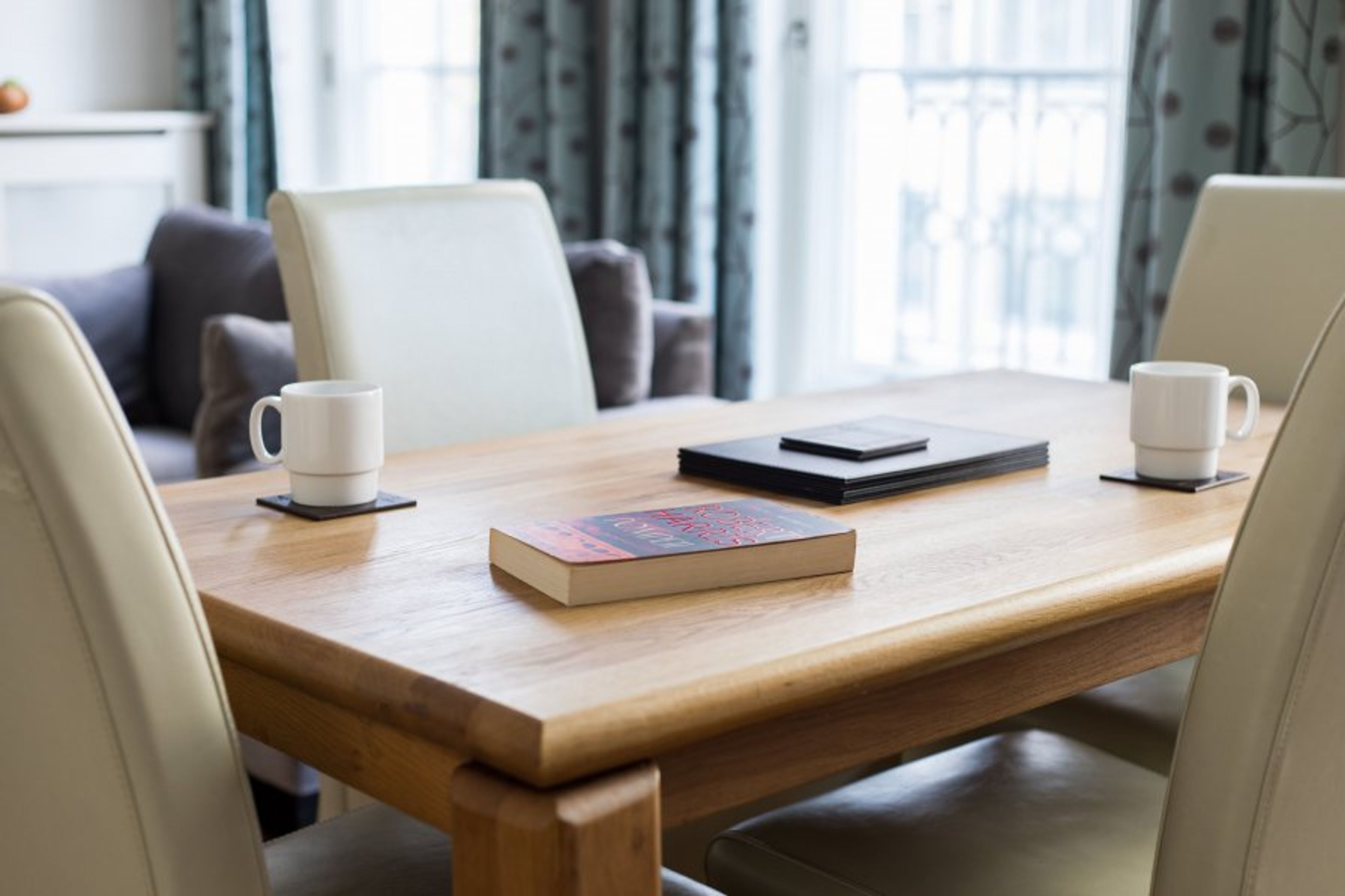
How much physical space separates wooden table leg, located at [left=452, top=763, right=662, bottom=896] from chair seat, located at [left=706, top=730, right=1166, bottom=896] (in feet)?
1.53

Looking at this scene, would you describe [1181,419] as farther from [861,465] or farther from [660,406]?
[660,406]

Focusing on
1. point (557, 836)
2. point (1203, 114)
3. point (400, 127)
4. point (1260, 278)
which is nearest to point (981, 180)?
point (1203, 114)

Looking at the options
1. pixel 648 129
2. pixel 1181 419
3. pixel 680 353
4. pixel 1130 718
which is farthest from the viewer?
pixel 648 129

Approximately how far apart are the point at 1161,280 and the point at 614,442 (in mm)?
1592

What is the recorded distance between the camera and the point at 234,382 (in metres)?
2.92

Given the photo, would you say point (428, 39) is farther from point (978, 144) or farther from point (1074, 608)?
point (1074, 608)

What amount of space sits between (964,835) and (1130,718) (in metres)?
0.50

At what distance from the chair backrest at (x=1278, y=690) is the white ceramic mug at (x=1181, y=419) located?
1.61 ft

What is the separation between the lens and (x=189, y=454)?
3.68 m

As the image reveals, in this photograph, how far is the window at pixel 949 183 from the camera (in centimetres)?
349

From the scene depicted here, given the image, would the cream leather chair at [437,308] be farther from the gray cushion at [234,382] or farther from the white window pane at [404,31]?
the white window pane at [404,31]

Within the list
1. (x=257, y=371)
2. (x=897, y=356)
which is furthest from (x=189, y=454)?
(x=897, y=356)

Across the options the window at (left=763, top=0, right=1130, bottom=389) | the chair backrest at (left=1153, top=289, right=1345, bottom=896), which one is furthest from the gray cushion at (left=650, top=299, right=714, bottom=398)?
the chair backrest at (left=1153, top=289, right=1345, bottom=896)

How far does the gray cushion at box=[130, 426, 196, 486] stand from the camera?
3.54 meters
